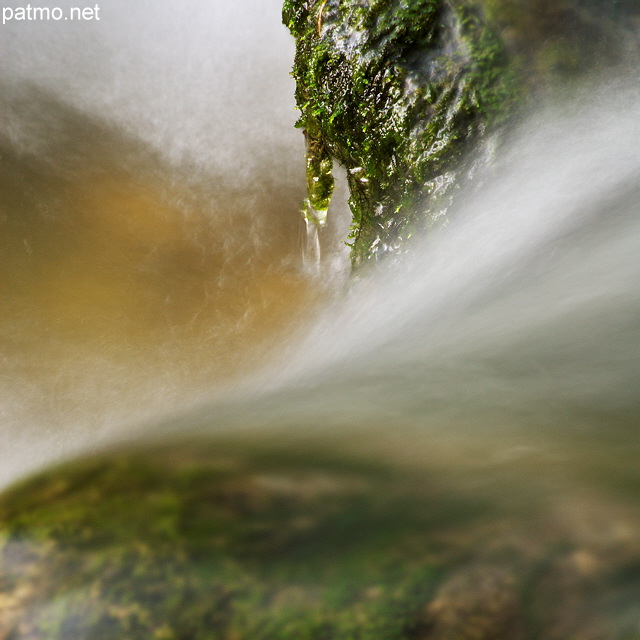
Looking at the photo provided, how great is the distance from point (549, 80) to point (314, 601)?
281cm

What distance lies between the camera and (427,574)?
1.12m

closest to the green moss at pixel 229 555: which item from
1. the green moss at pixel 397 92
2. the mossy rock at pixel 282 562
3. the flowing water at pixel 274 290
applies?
the mossy rock at pixel 282 562

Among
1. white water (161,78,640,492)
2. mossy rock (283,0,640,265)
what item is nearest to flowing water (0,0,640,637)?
white water (161,78,640,492)

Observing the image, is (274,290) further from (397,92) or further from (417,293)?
(397,92)

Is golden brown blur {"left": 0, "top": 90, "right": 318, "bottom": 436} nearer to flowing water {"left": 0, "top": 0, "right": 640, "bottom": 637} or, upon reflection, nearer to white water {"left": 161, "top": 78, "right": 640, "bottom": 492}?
flowing water {"left": 0, "top": 0, "right": 640, "bottom": 637}

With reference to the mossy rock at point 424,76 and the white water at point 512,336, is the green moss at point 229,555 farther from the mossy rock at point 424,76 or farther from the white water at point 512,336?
the mossy rock at point 424,76

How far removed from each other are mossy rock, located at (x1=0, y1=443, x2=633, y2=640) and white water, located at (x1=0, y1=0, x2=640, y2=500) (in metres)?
0.28

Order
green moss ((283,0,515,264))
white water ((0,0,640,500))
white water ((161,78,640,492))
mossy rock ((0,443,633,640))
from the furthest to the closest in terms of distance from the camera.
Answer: green moss ((283,0,515,264)), white water ((0,0,640,500)), white water ((161,78,640,492)), mossy rock ((0,443,633,640))

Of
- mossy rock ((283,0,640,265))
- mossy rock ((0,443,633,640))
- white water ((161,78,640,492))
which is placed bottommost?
mossy rock ((0,443,633,640))

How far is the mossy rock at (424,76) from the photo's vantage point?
264cm

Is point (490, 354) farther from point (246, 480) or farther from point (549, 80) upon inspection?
point (549, 80)

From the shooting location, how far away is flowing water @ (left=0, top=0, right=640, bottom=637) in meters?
1.63

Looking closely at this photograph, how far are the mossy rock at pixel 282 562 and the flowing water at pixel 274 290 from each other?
0.10 metres

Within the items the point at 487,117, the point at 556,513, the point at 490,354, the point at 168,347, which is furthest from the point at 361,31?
the point at 556,513
